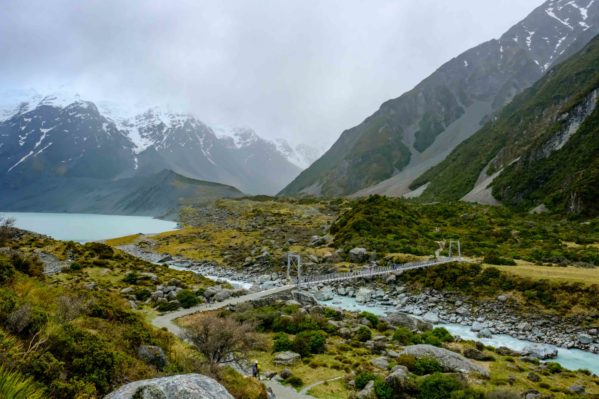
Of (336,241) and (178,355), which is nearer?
(178,355)

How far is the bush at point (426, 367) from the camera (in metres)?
20.6

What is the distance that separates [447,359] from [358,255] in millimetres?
33468

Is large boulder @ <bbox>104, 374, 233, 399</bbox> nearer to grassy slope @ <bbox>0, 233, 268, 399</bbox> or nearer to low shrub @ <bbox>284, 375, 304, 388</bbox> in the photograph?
grassy slope @ <bbox>0, 233, 268, 399</bbox>

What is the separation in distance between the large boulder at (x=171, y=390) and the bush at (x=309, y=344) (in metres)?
16.1

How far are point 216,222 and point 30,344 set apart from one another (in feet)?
333

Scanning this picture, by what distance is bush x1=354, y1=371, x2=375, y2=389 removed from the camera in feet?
63.5

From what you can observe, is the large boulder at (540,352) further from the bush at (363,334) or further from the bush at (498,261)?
the bush at (498,261)

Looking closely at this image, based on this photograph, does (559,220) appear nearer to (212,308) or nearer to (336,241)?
(336,241)

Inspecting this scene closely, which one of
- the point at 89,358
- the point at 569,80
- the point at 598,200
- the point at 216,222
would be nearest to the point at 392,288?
the point at 89,358

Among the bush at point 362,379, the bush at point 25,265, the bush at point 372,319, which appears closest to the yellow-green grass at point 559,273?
the bush at point 372,319

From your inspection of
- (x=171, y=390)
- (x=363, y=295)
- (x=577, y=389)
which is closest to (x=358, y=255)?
(x=363, y=295)

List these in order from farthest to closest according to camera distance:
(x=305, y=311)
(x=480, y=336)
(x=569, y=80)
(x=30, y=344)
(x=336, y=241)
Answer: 1. (x=569, y=80)
2. (x=336, y=241)
3. (x=305, y=311)
4. (x=480, y=336)
5. (x=30, y=344)

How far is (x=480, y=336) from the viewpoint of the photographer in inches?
1202

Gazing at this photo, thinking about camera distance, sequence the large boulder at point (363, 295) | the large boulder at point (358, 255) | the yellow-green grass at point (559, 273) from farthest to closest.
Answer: the large boulder at point (358, 255)
the large boulder at point (363, 295)
the yellow-green grass at point (559, 273)
